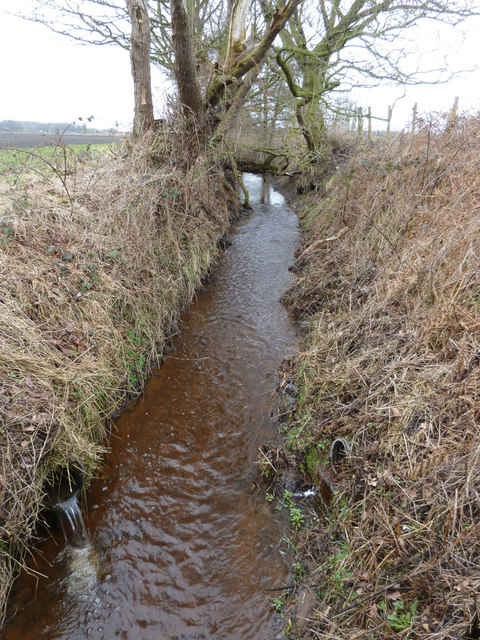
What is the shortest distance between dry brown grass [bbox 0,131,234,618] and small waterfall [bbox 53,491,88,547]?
220mm

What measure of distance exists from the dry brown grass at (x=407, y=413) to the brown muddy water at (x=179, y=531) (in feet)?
1.55

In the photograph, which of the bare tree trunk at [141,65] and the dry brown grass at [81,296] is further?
the bare tree trunk at [141,65]

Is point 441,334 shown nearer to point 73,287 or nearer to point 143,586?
point 143,586

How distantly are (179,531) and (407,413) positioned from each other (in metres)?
1.98

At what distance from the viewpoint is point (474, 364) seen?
231 cm

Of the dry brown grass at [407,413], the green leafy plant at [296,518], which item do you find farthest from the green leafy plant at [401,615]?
the green leafy plant at [296,518]

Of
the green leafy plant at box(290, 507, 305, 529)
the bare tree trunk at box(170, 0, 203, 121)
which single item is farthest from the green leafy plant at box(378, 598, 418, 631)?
the bare tree trunk at box(170, 0, 203, 121)

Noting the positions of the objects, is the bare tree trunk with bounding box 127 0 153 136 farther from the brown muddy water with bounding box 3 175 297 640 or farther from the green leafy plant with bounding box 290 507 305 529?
the green leafy plant with bounding box 290 507 305 529

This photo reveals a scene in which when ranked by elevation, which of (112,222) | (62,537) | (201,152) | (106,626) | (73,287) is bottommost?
(106,626)

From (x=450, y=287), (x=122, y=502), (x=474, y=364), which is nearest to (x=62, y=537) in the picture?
(x=122, y=502)

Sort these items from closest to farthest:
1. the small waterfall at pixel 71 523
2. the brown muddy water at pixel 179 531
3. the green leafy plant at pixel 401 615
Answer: the green leafy plant at pixel 401 615
the brown muddy water at pixel 179 531
the small waterfall at pixel 71 523

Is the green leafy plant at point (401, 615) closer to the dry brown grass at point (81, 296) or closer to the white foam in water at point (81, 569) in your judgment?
the white foam in water at point (81, 569)

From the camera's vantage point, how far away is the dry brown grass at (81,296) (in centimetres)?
238

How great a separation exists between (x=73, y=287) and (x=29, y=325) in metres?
0.69
